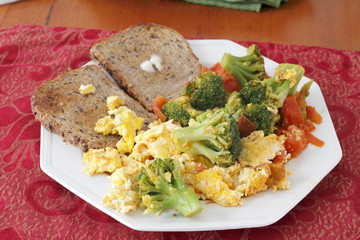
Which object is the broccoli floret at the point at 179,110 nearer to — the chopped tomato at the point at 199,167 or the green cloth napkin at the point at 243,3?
the chopped tomato at the point at 199,167

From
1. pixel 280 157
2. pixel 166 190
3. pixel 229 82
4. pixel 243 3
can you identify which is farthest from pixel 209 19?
pixel 166 190

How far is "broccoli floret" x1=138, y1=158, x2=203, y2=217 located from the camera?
335cm

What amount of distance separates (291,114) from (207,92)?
0.84 m

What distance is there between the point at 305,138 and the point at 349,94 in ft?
4.65

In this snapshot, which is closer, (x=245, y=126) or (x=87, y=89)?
(x=245, y=126)

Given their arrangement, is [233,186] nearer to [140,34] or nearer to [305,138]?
[305,138]

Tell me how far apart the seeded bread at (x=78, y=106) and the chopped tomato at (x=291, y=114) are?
128cm

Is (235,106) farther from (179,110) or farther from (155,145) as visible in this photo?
(155,145)

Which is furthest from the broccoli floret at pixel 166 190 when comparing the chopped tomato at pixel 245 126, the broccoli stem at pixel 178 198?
the chopped tomato at pixel 245 126

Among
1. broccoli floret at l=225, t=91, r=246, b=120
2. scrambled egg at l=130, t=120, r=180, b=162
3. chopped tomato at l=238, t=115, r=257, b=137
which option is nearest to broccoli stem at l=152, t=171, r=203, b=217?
scrambled egg at l=130, t=120, r=180, b=162

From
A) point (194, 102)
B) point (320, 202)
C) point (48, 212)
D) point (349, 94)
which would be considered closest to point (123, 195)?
point (48, 212)

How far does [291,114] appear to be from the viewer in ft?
14.3

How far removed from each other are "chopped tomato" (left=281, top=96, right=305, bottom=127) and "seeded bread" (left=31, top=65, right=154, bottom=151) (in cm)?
128

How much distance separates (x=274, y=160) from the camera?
3908 millimetres
